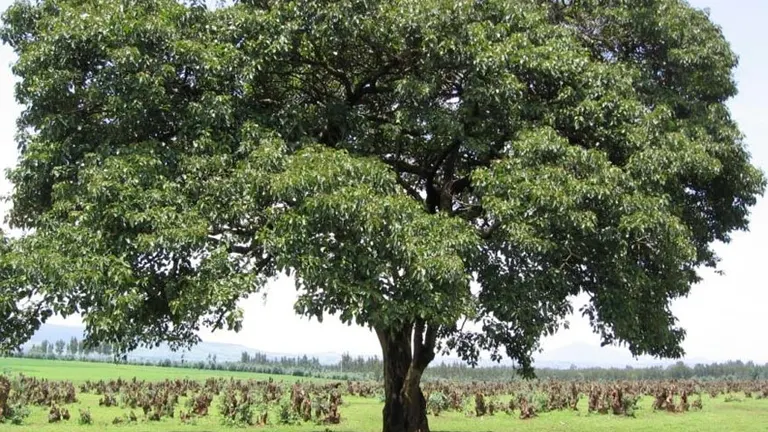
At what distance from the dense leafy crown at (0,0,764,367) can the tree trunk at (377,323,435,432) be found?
2.07 metres

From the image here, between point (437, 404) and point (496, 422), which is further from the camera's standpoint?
point (437, 404)

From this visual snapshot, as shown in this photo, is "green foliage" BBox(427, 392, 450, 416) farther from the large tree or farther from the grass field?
the large tree

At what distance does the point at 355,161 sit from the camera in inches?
425

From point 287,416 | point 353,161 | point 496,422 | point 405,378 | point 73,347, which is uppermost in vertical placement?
point 353,161

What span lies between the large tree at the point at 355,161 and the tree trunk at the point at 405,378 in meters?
1.66

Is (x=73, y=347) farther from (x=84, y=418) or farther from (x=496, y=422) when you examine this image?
(x=496, y=422)

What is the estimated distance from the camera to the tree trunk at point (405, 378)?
15.0 metres

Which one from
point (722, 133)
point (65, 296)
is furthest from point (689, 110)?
point (65, 296)

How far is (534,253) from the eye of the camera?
11.7m

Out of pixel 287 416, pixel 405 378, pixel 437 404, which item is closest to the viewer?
pixel 405 378

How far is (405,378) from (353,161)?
6212 millimetres

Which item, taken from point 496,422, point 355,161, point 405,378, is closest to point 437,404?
point 496,422

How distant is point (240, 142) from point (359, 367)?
81.0m

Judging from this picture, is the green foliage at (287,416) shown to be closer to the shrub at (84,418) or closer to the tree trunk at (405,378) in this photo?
the shrub at (84,418)
